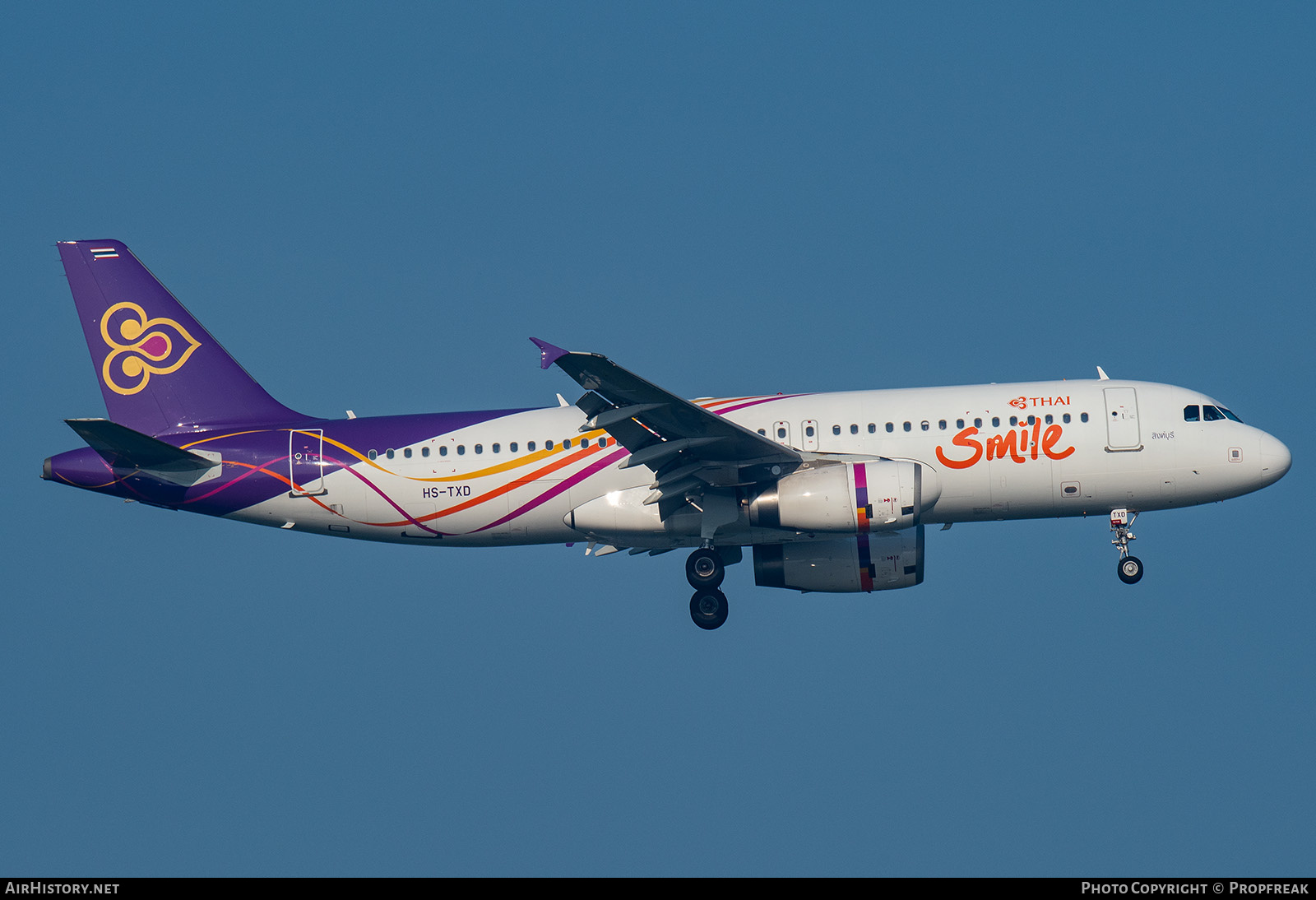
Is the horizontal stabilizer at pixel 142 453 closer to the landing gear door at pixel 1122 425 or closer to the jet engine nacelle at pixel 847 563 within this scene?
the jet engine nacelle at pixel 847 563

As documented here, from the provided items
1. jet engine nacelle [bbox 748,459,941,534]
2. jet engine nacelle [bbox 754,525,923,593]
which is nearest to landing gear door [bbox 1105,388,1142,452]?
jet engine nacelle [bbox 748,459,941,534]

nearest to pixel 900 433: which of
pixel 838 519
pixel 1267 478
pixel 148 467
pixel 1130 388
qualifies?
pixel 838 519

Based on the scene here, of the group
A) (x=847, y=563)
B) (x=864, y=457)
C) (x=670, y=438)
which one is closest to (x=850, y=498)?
(x=864, y=457)

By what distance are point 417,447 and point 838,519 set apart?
1057 cm

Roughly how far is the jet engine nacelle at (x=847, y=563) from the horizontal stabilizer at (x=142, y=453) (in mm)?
14297

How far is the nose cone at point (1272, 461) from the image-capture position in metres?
37.4

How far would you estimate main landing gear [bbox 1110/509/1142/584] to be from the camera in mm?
37750

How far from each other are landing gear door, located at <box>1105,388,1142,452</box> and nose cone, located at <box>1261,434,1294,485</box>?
320cm

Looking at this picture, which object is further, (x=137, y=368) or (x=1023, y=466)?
(x=137, y=368)

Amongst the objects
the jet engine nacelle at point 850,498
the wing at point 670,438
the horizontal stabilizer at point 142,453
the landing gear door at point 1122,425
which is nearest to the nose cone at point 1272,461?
the landing gear door at point 1122,425

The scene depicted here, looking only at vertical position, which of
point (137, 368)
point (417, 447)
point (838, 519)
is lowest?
point (838, 519)

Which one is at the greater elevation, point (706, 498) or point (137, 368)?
point (137, 368)

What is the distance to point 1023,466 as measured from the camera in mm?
36594

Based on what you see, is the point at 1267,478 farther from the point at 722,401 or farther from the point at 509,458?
the point at 509,458
